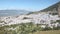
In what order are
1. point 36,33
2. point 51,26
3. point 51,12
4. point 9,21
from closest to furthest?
point 36,33
point 51,26
point 9,21
point 51,12

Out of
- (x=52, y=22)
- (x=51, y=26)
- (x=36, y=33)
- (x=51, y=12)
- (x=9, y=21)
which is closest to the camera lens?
(x=36, y=33)

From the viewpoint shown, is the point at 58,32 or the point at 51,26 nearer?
the point at 58,32

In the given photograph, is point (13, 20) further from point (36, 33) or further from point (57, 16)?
point (36, 33)

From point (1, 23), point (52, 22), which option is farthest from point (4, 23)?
point (52, 22)

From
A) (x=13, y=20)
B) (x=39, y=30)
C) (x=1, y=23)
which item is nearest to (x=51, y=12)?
(x=13, y=20)

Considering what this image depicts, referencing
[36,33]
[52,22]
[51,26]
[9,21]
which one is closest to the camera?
[36,33]

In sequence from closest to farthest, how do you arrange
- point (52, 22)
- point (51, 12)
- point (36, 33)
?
point (36, 33) → point (52, 22) → point (51, 12)

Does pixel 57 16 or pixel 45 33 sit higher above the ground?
pixel 57 16

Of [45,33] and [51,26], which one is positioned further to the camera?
[51,26]

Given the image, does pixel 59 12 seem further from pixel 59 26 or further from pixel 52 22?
pixel 59 26
